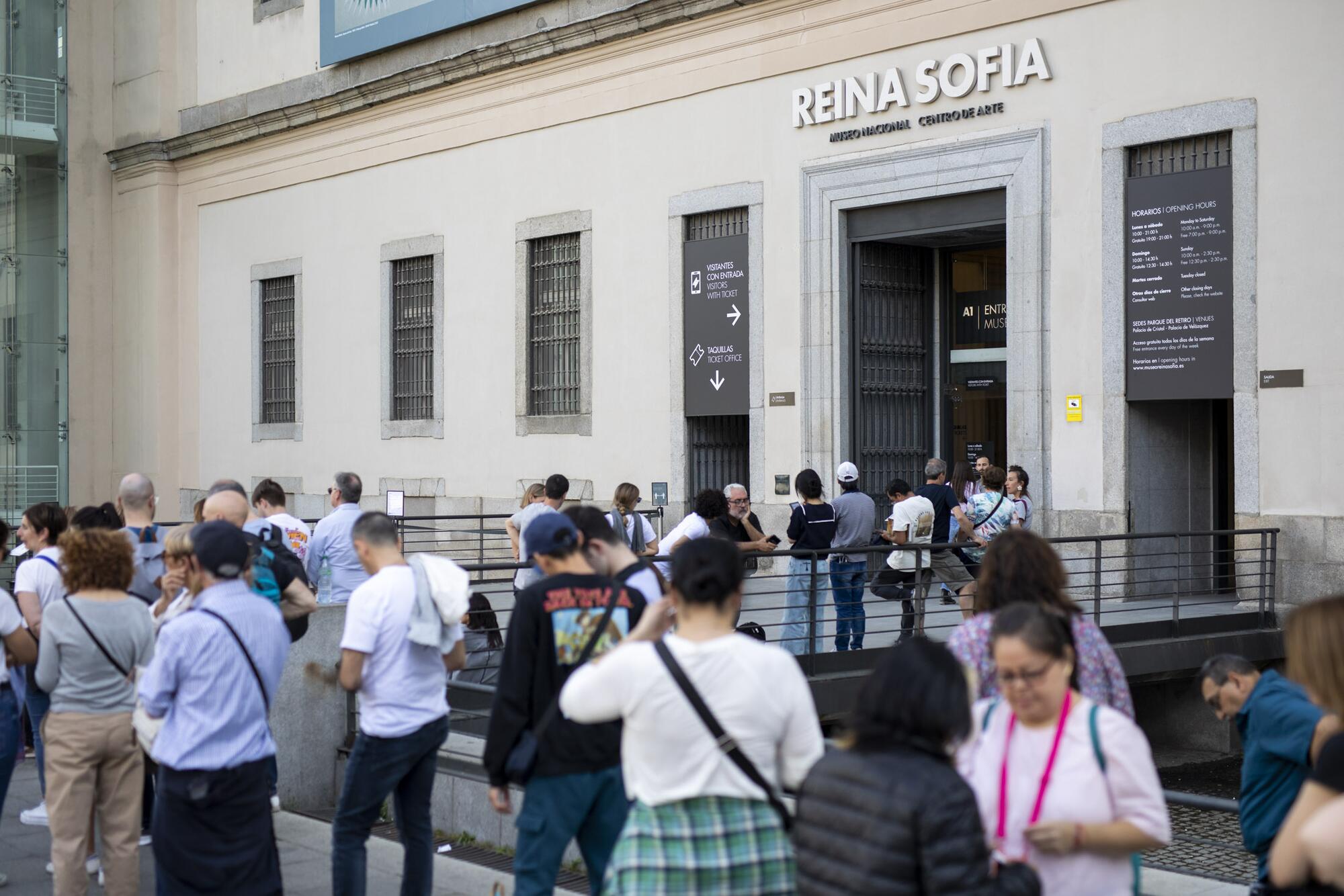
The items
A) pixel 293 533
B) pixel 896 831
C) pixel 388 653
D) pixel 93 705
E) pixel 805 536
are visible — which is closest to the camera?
pixel 896 831

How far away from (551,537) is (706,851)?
1624 mm

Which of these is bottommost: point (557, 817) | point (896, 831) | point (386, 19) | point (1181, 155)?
point (557, 817)

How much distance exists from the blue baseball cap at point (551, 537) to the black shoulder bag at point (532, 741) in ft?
0.92

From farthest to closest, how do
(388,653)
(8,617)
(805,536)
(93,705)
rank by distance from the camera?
(805,536) < (8,617) < (93,705) < (388,653)

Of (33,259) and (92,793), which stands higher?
(33,259)

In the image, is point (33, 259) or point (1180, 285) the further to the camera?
point (33, 259)

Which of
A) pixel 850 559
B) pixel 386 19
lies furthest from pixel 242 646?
pixel 386 19

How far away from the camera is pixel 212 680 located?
18.1ft

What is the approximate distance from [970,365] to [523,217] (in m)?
6.80

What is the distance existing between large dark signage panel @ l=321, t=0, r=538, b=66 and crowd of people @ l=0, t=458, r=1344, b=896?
13771 mm

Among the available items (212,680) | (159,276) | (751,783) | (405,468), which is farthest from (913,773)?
(159,276)

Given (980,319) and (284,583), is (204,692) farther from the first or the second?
(980,319)

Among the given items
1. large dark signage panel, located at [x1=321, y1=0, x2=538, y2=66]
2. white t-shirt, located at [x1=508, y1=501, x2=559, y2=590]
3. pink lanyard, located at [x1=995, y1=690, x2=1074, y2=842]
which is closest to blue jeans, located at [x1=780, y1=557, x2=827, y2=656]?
white t-shirt, located at [x1=508, y1=501, x2=559, y2=590]

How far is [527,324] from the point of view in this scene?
20.8m
